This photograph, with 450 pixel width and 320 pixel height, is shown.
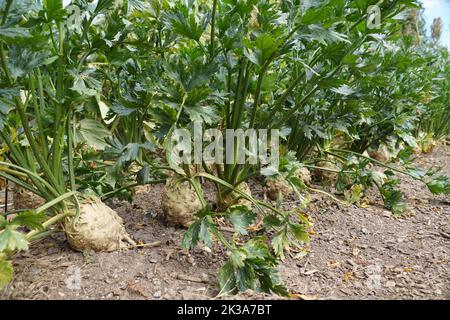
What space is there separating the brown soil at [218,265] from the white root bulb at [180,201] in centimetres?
5

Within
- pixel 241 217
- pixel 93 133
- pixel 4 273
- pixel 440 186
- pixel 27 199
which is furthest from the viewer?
pixel 440 186

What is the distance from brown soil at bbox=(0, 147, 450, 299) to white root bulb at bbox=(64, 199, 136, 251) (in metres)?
0.03

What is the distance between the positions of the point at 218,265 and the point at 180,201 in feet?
0.93

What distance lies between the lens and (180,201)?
55.4 inches

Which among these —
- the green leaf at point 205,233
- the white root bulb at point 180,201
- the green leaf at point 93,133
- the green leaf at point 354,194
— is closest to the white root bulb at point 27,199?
the green leaf at point 93,133

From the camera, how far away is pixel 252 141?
1.37 m

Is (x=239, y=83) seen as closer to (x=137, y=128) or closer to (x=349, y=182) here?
(x=137, y=128)

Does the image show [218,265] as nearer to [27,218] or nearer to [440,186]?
[27,218]

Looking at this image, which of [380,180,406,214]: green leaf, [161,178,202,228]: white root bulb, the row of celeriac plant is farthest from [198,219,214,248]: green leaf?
[380,180,406,214]: green leaf

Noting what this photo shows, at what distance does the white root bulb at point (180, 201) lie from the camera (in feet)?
4.62

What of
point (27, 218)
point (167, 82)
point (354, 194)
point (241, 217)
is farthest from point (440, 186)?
point (27, 218)

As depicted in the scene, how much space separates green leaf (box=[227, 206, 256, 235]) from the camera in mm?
1176

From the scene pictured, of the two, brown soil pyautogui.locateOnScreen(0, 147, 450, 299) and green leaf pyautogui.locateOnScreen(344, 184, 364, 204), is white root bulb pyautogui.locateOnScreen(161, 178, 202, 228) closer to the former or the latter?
brown soil pyautogui.locateOnScreen(0, 147, 450, 299)
